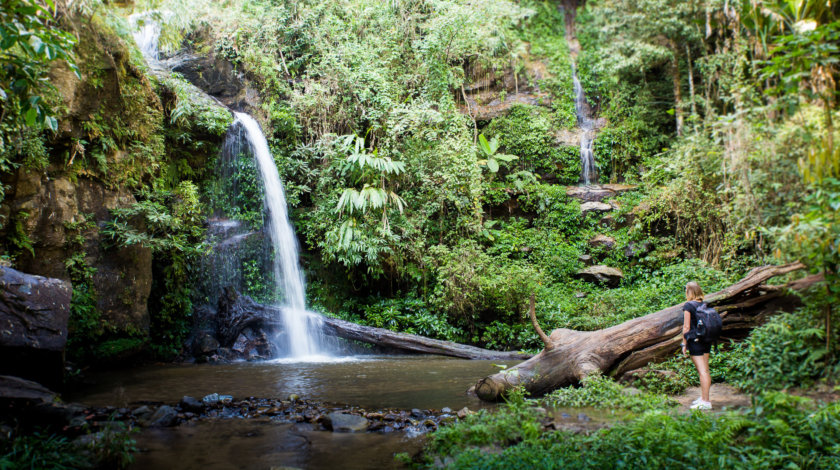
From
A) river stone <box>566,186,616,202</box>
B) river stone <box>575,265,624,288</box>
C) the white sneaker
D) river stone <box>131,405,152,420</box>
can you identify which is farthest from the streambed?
river stone <box>566,186,616,202</box>

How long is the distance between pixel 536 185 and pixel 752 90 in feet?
34.5

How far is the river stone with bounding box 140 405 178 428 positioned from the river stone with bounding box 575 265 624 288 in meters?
10.5

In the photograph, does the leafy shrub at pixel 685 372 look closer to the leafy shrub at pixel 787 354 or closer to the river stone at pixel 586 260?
the leafy shrub at pixel 787 354

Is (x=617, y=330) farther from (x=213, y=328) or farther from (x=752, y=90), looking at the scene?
(x=213, y=328)

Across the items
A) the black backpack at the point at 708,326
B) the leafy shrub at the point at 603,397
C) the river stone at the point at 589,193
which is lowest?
the leafy shrub at the point at 603,397

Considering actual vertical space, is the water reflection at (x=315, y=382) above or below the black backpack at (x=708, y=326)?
below

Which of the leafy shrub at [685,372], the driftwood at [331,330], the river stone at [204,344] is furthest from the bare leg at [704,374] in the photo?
the river stone at [204,344]

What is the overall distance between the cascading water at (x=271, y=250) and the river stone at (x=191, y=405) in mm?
4573

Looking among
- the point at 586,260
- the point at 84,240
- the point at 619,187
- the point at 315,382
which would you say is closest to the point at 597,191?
the point at 619,187

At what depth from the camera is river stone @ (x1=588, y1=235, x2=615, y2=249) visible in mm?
13555

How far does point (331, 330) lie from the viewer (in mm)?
10891

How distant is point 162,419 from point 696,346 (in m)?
6.02

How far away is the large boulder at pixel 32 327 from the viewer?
17.4 feet

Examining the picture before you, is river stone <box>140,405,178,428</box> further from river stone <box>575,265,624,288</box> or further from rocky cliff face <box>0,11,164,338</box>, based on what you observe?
river stone <box>575,265,624,288</box>
